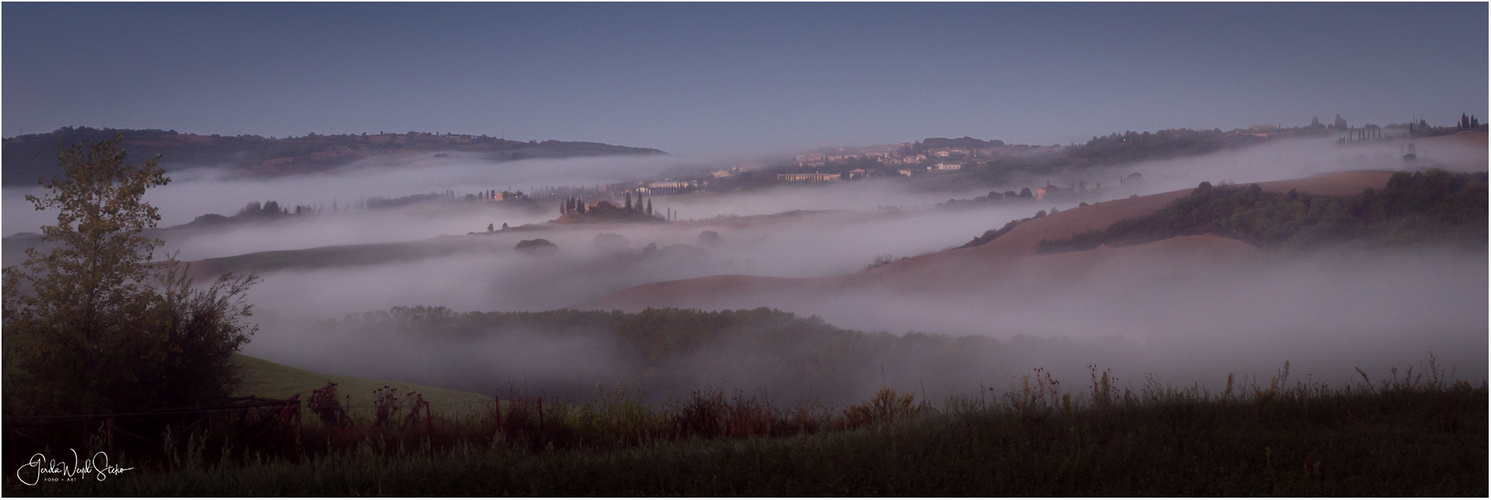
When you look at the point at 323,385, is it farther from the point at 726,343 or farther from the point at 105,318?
the point at 726,343

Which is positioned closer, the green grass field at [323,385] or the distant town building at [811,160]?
the green grass field at [323,385]

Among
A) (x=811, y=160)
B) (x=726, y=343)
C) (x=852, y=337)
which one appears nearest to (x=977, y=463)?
(x=852, y=337)

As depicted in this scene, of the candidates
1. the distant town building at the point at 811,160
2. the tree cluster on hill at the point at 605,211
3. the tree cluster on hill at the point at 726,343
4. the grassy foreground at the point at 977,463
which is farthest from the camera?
the distant town building at the point at 811,160

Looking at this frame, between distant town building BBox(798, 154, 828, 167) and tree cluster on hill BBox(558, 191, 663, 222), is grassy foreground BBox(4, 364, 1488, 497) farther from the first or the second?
distant town building BBox(798, 154, 828, 167)

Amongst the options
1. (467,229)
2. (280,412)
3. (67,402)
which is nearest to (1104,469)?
(280,412)

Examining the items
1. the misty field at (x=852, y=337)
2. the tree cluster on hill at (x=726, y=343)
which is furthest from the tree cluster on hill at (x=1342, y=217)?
the tree cluster on hill at (x=726, y=343)

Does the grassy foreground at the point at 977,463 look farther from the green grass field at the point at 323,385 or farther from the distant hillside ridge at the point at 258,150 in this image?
the distant hillside ridge at the point at 258,150

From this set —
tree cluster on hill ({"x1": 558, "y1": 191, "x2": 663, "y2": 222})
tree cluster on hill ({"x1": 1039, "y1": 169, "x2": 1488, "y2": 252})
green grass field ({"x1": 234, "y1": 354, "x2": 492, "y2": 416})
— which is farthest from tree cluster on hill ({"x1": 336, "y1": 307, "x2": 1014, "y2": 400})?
tree cluster on hill ({"x1": 1039, "y1": 169, "x2": 1488, "y2": 252})

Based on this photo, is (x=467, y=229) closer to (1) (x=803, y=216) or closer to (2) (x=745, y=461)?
(1) (x=803, y=216)
